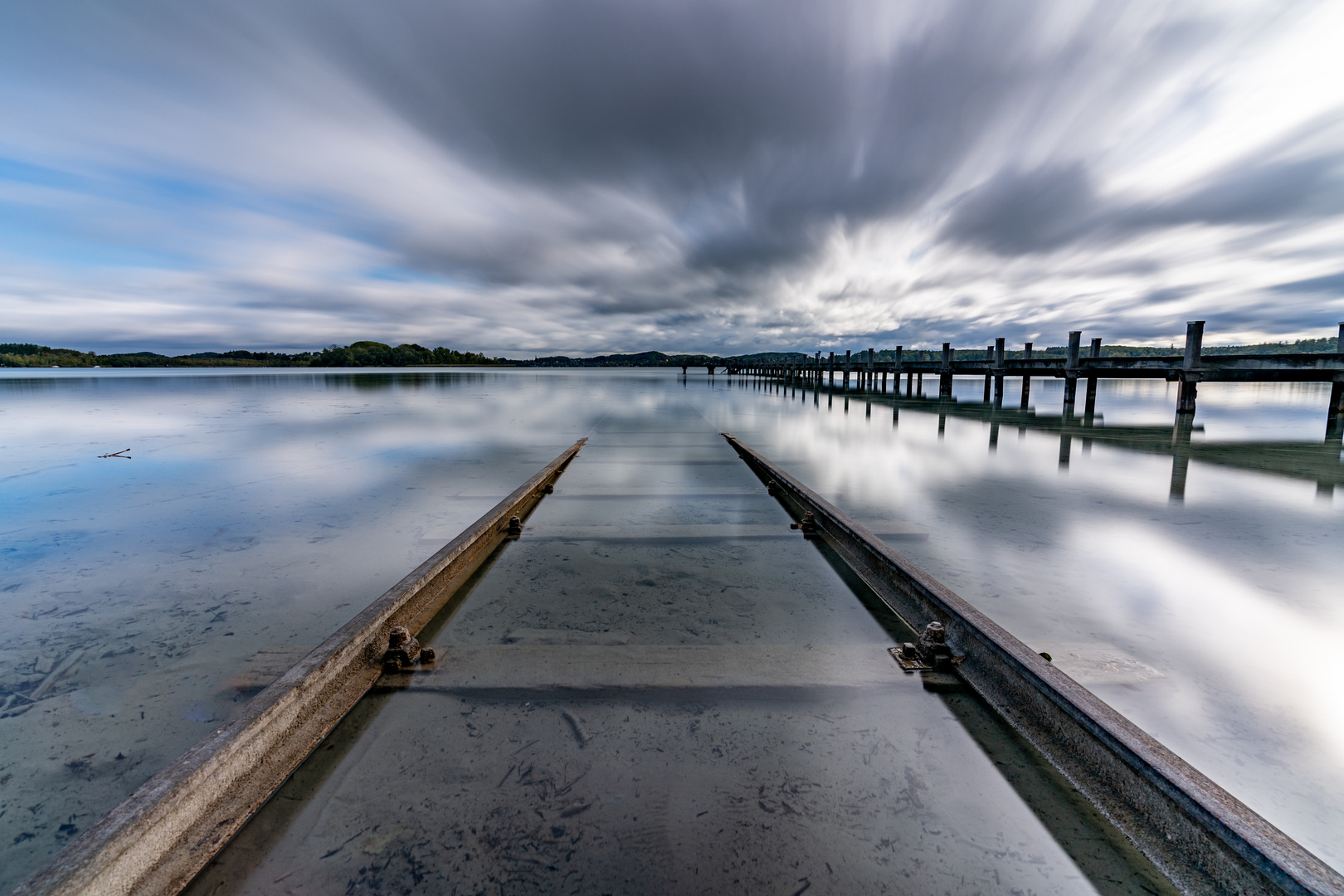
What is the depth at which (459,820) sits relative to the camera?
1.94 m

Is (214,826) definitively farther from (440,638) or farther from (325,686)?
(440,638)

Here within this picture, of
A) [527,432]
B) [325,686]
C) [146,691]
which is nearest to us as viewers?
[325,686]

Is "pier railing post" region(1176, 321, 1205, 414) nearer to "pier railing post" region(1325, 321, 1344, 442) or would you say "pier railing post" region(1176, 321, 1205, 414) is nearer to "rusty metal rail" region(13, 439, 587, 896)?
"pier railing post" region(1325, 321, 1344, 442)

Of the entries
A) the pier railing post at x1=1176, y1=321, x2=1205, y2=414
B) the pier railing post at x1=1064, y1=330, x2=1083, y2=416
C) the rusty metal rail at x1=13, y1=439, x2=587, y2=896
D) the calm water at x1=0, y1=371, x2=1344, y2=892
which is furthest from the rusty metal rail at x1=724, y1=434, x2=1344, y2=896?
the pier railing post at x1=1064, y1=330, x2=1083, y2=416

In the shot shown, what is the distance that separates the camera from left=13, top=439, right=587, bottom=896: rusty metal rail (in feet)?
4.69

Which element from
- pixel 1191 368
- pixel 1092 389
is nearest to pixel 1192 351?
pixel 1191 368

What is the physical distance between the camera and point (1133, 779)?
6.09 ft

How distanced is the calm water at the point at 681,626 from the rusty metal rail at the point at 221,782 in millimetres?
145

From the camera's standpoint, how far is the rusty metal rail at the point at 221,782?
143 cm

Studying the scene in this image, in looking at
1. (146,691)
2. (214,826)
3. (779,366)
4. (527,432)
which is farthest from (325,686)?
(779,366)

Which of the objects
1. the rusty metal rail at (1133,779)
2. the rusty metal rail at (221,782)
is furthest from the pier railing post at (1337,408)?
the rusty metal rail at (221,782)

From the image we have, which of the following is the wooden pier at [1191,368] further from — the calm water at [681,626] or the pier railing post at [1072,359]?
the calm water at [681,626]

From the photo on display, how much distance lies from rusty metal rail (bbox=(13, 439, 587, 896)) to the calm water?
0.15 metres

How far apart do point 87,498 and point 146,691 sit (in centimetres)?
691
